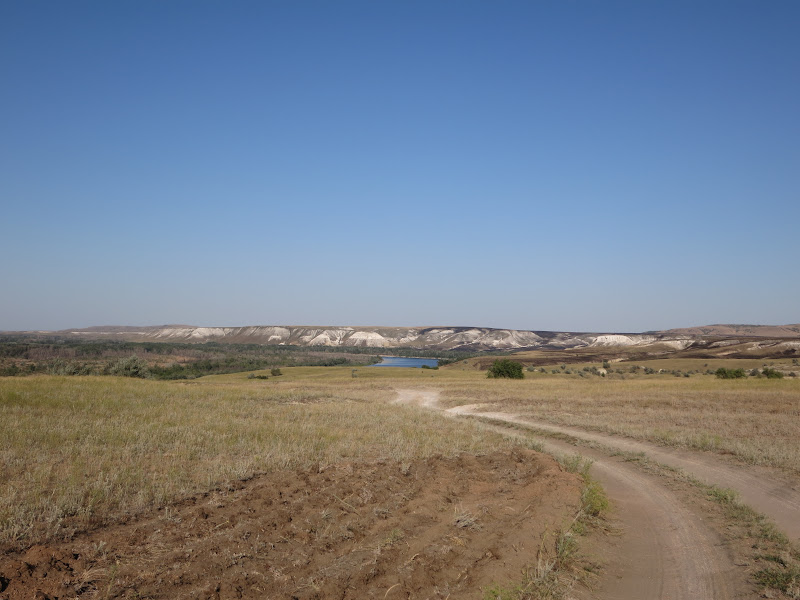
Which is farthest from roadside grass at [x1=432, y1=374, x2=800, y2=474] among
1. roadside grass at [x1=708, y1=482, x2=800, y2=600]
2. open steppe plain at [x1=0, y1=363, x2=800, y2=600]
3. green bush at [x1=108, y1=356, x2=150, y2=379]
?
green bush at [x1=108, y1=356, x2=150, y2=379]

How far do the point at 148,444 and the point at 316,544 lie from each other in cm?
828

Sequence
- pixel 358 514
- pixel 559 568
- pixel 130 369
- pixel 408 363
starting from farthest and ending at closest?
pixel 408 363 < pixel 130 369 < pixel 358 514 < pixel 559 568

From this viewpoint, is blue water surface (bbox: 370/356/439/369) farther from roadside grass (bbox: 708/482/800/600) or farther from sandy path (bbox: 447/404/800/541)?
roadside grass (bbox: 708/482/800/600)

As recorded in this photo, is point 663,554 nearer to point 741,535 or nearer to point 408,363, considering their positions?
point 741,535

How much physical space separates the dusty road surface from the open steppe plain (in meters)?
0.04

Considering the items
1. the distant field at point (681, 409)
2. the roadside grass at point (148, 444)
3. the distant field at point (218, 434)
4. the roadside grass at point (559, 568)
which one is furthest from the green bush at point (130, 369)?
the roadside grass at point (559, 568)

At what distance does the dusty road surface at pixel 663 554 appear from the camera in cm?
640

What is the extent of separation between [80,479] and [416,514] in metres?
6.28

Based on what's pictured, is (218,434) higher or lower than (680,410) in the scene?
higher

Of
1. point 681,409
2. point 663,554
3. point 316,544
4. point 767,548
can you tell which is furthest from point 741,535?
point 681,409

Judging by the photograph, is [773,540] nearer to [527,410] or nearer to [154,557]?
[154,557]

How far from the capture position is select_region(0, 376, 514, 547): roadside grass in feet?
27.9

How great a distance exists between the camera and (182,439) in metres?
14.8

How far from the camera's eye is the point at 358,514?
8836 millimetres
